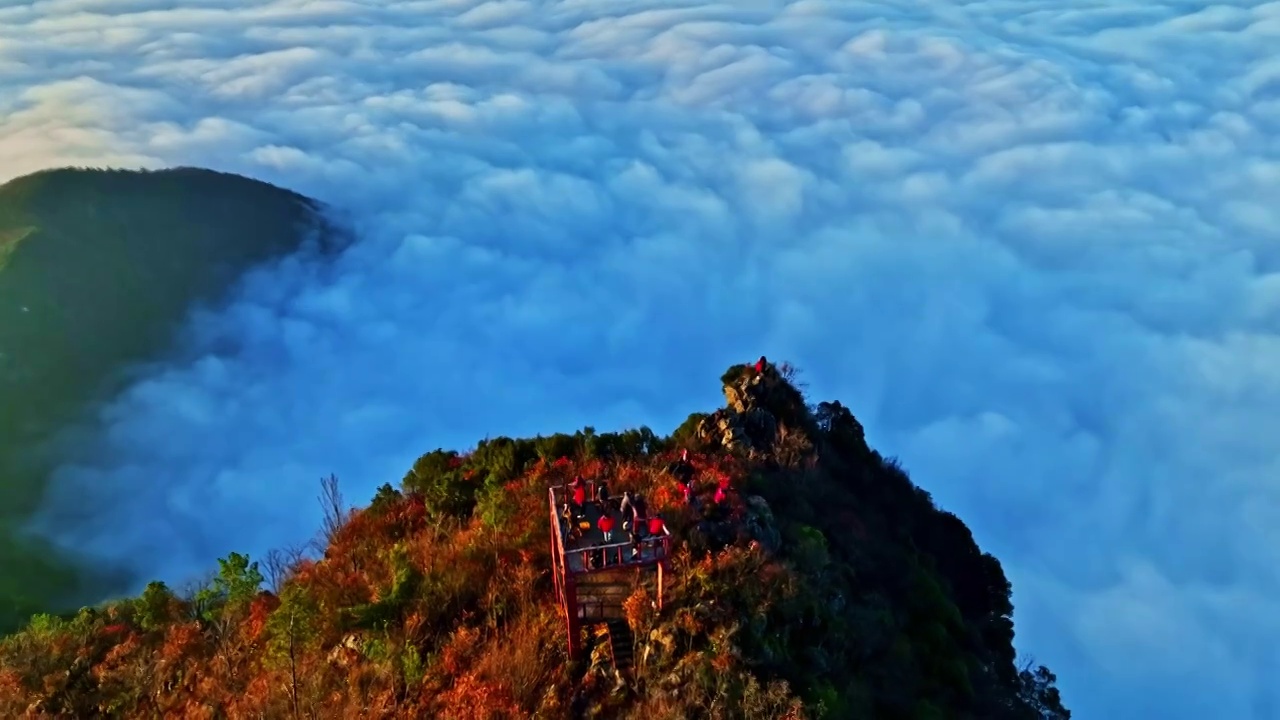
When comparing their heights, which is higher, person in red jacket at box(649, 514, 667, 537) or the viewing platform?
person in red jacket at box(649, 514, 667, 537)

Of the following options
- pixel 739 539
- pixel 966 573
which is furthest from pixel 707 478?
pixel 966 573

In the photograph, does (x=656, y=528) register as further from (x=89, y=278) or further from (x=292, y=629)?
(x=89, y=278)

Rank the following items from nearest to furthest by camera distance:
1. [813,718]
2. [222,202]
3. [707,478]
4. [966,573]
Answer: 1. [813,718]
2. [707,478]
3. [966,573]
4. [222,202]

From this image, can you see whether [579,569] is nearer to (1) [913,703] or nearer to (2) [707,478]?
(2) [707,478]

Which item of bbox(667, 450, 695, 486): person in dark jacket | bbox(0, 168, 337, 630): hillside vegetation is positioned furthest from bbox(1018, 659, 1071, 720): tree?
bbox(0, 168, 337, 630): hillside vegetation

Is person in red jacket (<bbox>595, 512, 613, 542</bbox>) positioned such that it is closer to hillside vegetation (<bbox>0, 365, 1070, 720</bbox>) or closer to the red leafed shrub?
hillside vegetation (<bbox>0, 365, 1070, 720</bbox>)

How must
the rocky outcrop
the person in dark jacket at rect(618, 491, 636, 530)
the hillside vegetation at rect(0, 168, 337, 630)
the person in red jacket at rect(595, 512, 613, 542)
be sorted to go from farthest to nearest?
the hillside vegetation at rect(0, 168, 337, 630) < the rocky outcrop < the person in dark jacket at rect(618, 491, 636, 530) < the person in red jacket at rect(595, 512, 613, 542)

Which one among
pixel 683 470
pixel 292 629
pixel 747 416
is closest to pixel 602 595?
pixel 292 629
